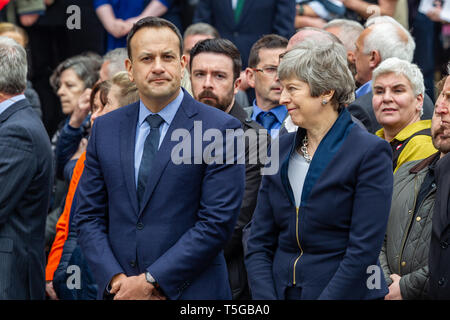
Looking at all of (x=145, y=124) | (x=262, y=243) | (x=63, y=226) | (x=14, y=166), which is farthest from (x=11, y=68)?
(x=262, y=243)

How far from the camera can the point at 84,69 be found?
7285mm

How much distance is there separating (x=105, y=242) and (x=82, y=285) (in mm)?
1159

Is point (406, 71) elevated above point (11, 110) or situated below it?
above

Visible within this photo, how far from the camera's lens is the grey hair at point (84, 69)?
7250mm

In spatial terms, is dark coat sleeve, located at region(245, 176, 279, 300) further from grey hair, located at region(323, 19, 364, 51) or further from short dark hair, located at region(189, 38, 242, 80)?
grey hair, located at region(323, 19, 364, 51)

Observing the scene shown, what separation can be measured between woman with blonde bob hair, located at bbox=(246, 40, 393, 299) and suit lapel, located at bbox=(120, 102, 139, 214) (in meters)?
0.60

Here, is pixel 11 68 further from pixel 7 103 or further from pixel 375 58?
pixel 375 58

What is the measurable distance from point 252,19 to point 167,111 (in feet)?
13.1

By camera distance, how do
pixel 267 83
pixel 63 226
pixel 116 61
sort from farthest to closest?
pixel 116 61, pixel 267 83, pixel 63 226

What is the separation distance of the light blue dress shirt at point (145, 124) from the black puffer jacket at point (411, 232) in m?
1.42

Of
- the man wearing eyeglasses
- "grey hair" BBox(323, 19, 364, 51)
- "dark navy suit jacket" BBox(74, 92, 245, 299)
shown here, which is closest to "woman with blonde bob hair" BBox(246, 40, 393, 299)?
"dark navy suit jacket" BBox(74, 92, 245, 299)

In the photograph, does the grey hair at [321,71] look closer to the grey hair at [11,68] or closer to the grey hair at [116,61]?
the grey hair at [11,68]

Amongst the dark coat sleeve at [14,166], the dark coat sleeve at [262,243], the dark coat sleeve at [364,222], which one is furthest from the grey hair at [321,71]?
the dark coat sleeve at [14,166]

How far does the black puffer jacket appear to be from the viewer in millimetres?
4004
